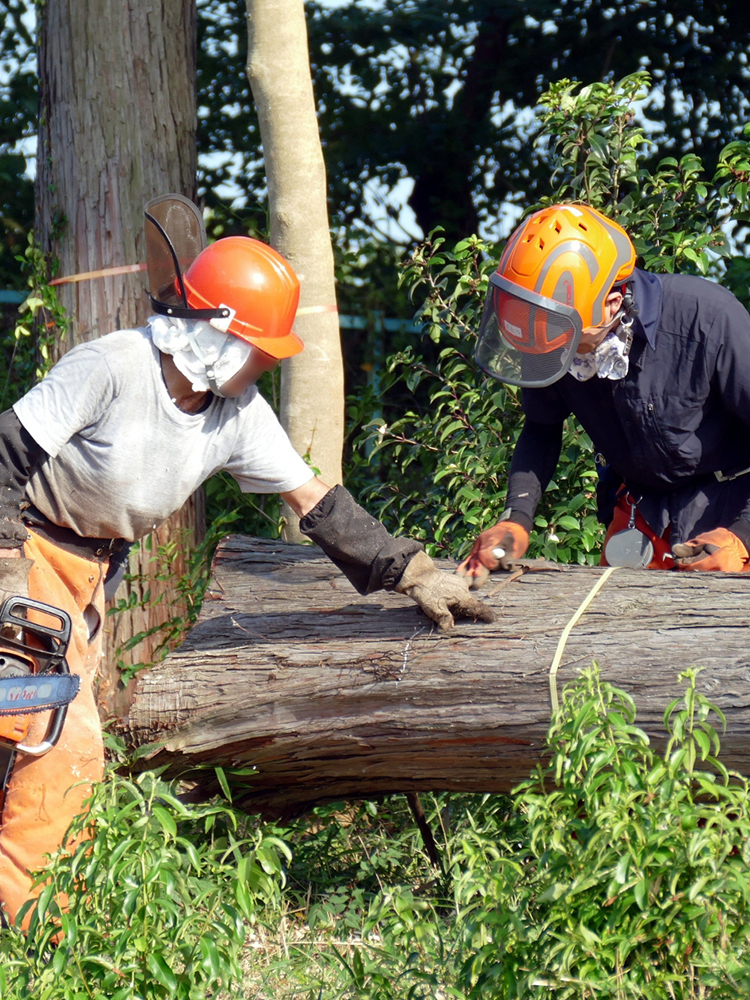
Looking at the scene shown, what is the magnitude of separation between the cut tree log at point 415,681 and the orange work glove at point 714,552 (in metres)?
0.20

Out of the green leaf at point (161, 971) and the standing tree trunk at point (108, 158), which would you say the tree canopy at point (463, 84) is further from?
the green leaf at point (161, 971)

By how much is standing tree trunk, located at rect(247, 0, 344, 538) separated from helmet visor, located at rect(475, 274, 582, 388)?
109 centimetres

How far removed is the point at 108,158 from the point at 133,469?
7.38ft

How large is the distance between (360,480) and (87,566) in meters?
2.76

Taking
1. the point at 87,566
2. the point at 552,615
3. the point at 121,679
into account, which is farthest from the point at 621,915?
the point at 121,679

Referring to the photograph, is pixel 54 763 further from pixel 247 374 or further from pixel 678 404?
pixel 678 404

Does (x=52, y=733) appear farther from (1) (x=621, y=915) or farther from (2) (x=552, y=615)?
(1) (x=621, y=915)

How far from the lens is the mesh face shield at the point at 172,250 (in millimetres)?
3008

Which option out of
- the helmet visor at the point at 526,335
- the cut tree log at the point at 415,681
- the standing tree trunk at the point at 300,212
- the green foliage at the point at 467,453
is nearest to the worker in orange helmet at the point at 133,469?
the cut tree log at the point at 415,681

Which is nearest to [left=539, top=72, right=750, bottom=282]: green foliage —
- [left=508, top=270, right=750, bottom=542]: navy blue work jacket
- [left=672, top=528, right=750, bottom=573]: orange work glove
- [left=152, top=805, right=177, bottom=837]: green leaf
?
[left=508, top=270, right=750, bottom=542]: navy blue work jacket

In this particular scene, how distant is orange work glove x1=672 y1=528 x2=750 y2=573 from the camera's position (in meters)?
3.22

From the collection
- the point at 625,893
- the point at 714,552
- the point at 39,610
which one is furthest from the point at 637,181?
the point at 625,893

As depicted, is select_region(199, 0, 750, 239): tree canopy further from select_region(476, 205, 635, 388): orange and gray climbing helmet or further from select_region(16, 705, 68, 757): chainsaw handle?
select_region(16, 705, 68, 757): chainsaw handle

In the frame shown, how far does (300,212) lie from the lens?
4.29 metres
